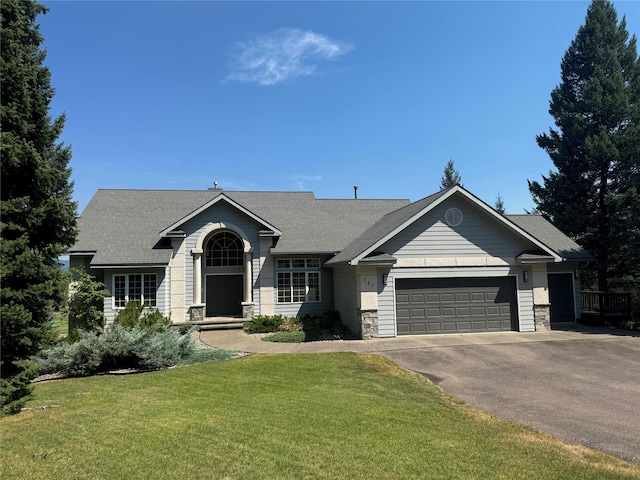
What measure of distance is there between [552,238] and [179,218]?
766 inches

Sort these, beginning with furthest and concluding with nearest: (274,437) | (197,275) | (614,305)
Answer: (197,275) < (614,305) < (274,437)

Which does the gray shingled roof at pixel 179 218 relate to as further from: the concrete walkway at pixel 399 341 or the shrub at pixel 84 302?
the concrete walkway at pixel 399 341

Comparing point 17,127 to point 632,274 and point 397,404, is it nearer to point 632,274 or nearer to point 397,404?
point 397,404

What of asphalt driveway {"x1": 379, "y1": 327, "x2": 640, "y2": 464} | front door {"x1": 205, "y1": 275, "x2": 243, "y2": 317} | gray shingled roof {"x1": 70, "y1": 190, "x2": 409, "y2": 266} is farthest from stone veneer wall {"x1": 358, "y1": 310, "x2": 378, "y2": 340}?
front door {"x1": 205, "y1": 275, "x2": 243, "y2": 317}

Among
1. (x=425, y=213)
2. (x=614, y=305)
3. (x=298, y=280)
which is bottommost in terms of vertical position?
(x=614, y=305)

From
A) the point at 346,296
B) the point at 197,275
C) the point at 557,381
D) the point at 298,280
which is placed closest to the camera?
the point at 557,381

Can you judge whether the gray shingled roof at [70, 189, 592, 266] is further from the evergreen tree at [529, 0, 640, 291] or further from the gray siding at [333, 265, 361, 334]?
the evergreen tree at [529, 0, 640, 291]

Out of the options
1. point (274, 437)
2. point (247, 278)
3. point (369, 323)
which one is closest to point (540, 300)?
point (369, 323)

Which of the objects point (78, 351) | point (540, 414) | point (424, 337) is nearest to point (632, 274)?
point (424, 337)

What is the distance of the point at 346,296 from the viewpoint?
685 inches

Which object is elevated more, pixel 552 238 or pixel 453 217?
pixel 453 217

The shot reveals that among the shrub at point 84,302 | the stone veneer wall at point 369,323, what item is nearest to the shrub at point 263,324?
the stone veneer wall at point 369,323

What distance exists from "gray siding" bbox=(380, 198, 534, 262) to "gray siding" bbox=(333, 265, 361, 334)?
214cm

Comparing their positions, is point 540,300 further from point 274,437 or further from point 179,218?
point 179,218
